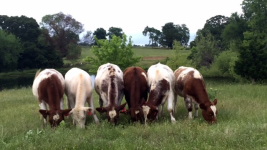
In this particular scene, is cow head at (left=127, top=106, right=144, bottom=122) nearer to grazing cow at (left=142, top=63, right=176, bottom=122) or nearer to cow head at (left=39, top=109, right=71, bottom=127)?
grazing cow at (left=142, top=63, right=176, bottom=122)

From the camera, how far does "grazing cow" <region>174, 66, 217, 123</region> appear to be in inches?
345

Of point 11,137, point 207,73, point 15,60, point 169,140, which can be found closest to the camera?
point 169,140

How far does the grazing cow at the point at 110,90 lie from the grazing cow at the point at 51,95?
125 cm

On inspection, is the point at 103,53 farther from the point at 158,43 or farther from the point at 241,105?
the point at 158,43

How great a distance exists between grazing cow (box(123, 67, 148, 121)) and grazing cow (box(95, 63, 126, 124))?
0.25m

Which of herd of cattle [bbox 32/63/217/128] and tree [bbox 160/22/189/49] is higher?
tree [bbox 160/22/189/49]

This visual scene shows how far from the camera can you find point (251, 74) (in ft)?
84.1

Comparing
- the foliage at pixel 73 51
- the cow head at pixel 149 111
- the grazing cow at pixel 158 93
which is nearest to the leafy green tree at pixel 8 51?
the foliage at pixel 73 51

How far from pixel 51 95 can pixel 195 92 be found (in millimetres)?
4666

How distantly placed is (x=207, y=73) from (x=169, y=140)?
37679 mm

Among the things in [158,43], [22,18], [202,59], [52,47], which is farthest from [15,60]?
[158,43]

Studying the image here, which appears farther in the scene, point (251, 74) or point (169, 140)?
point (251, 74)

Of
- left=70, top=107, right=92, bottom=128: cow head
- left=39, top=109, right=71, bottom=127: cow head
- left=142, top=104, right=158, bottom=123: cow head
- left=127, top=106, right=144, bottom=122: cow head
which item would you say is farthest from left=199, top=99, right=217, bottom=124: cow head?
left=39, top=109, right=71, bottom=127: cow head

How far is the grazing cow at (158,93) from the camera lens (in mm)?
8916
